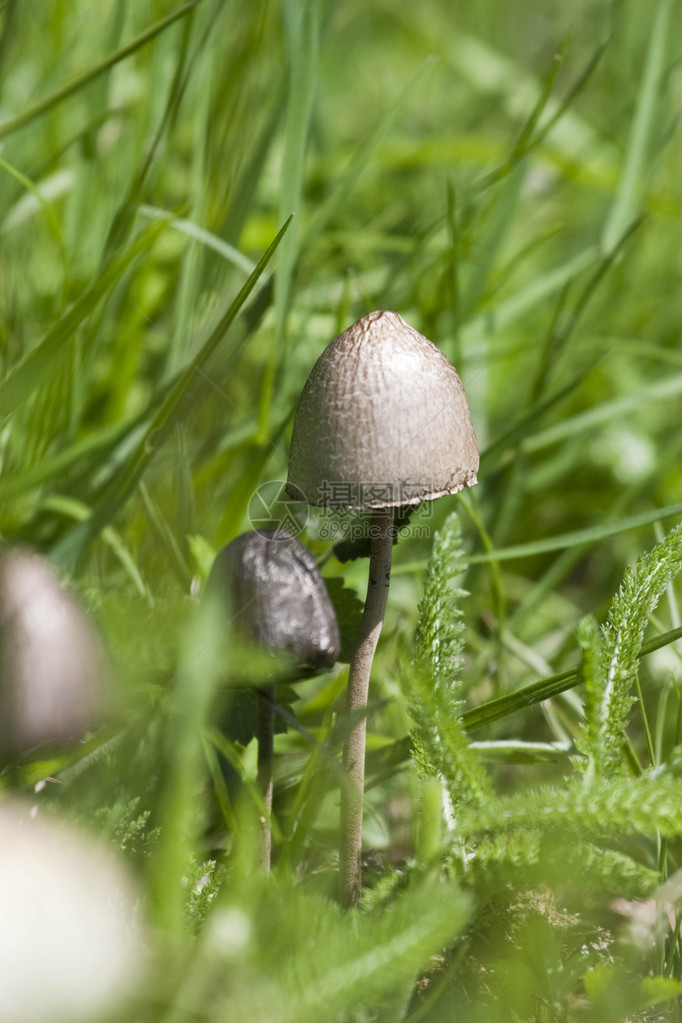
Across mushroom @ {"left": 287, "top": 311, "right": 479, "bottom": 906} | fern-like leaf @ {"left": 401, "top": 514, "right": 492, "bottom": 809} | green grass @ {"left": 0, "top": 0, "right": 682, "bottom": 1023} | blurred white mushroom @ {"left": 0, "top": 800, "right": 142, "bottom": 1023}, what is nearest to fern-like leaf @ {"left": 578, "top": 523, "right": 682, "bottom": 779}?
green grass @ {"left": 0, "top": 0, "right": 682, "bottom": 1023}

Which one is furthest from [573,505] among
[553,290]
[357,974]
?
[357,974]

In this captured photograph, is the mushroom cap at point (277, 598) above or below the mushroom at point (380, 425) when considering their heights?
below

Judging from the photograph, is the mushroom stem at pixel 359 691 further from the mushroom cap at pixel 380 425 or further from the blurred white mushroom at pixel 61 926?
the blurred white mushroom at pixel 61 926

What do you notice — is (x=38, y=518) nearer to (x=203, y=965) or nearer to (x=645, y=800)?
(x=203, y=965)

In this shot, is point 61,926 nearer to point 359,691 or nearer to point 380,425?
point 359,691

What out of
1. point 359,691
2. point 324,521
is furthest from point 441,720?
point 324,521

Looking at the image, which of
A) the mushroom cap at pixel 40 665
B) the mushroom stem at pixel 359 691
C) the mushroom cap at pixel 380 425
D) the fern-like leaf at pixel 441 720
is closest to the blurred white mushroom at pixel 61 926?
the mushroom cap at pixel 40 665

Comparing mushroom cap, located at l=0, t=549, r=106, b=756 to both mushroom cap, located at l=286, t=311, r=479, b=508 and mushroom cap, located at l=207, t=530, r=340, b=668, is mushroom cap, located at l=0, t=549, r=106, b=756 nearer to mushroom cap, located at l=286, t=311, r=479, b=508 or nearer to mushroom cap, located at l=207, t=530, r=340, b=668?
mushroom cap, located at l=207, t=530, r=340, b=668
